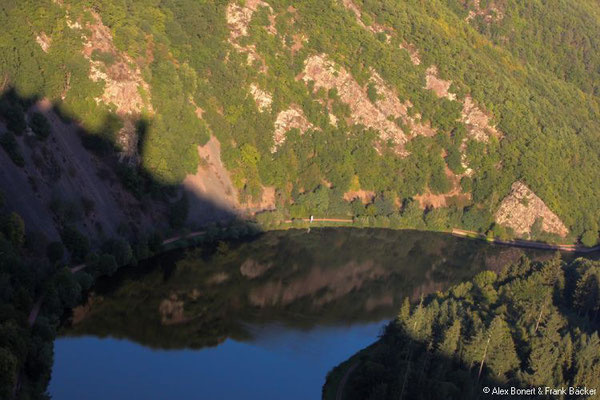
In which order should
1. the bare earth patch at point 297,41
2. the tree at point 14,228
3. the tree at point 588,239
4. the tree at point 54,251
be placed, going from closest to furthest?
the tree at point 14,228 → the tree at point 54,251 → the bare earth patch at point 297,41 → the tree at point 588,239

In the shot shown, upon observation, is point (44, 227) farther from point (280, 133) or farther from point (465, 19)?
point (465, 19)

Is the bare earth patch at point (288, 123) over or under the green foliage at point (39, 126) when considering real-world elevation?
over

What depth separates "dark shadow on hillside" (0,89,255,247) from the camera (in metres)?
63.9

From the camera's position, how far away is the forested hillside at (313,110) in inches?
3061

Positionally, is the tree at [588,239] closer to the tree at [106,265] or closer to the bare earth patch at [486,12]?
the bare earth patch at [486,12]

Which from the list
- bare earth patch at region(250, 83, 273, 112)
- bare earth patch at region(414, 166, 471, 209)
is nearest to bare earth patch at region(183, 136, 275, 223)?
bare earth patch at region(250, 83, 273, 112)

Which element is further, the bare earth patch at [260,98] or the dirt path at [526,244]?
the dirt path at [526,244]

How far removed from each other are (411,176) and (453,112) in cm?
1486

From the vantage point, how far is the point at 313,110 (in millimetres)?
107250

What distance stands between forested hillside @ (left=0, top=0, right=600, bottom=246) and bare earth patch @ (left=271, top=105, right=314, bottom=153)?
0.65 feet

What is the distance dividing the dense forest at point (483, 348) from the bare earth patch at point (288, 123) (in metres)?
43.6

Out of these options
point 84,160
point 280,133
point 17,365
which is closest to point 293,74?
point 280,133

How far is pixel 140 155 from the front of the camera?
263 ft

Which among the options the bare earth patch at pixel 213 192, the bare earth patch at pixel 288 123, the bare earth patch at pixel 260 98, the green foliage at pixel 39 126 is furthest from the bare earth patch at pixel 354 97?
the green foliage at pixel 39 126
